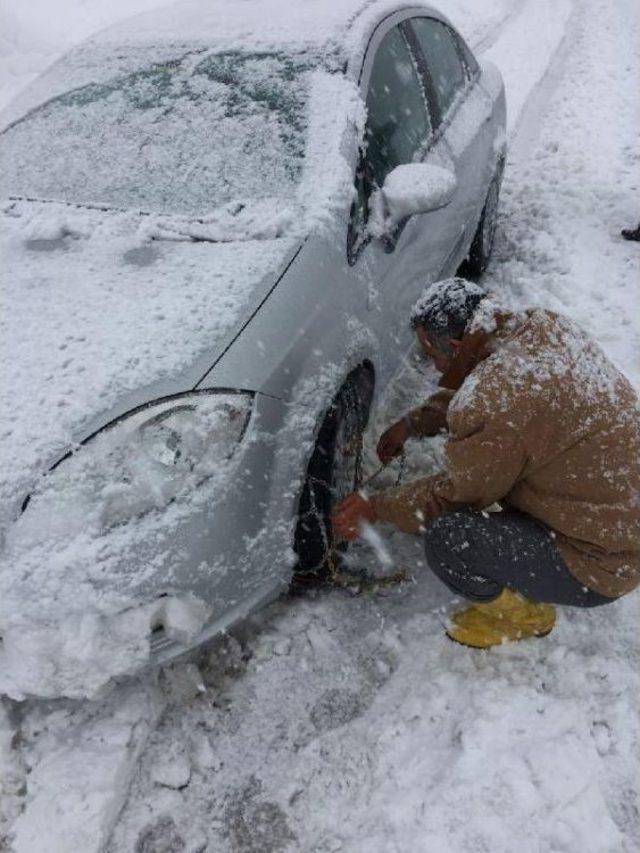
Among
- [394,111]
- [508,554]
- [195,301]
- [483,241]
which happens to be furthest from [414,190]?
[483,241]

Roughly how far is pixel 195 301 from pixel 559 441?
3.71 ft

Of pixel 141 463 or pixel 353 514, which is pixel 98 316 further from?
pixel 353 514

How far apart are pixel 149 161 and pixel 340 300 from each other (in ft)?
3.18

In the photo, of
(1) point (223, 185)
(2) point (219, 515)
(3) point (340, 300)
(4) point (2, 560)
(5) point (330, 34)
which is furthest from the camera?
(5) point (330, 34)

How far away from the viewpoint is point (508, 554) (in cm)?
205

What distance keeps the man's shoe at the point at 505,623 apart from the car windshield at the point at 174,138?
1568mm

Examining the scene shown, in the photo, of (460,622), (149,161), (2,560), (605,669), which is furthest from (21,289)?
(605,669)

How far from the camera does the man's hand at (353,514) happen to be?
2.22 m

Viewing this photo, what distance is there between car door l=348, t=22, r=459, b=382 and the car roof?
0.40 feet

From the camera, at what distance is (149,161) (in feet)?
8.36

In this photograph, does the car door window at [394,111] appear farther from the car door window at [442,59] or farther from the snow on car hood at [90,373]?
the snow on car hood at [90,373]

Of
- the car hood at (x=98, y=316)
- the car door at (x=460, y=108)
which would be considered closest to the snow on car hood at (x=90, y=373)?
the car hood at (x=98, y=316)

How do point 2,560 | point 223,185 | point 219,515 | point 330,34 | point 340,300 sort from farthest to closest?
point 330,34
point 223,185
point 340,300
point 219,515
point 2,560

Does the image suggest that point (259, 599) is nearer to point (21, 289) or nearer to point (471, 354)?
point (471, 354)
